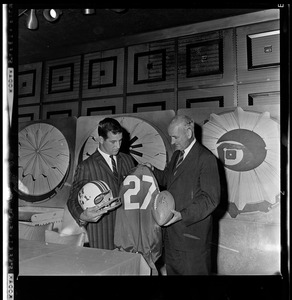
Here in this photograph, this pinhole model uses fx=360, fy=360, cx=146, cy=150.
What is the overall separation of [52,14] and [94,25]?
8.0 inches

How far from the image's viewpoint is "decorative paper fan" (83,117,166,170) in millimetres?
1697

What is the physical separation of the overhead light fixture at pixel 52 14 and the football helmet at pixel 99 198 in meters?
0.82

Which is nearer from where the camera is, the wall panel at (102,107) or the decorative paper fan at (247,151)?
the decorative paper fan at (247,151)

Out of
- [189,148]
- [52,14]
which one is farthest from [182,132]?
[52,14]

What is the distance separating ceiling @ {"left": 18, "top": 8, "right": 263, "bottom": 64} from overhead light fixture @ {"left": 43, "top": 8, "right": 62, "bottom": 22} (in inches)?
0.7

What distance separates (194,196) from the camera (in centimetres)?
166

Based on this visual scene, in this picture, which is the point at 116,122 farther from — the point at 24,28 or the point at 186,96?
the point at 24,28

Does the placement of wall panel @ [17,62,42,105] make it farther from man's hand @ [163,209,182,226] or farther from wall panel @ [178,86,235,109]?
man's hand @ [163,209,182,226]

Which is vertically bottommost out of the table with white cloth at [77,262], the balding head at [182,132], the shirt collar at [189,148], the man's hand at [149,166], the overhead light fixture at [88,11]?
the table with white cloth at [77,262]

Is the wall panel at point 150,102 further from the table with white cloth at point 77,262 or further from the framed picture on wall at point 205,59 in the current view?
the table with white cloth at point 77,262

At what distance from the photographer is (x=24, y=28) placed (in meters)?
1.73

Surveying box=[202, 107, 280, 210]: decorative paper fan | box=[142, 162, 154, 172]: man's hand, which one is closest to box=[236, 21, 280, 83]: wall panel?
box=[202, 107, 280, 210]: decorative paper fan

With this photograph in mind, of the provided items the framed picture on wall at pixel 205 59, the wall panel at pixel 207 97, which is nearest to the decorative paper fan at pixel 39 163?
the wall panel at pixel 207 97

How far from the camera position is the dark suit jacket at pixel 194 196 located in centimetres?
164
